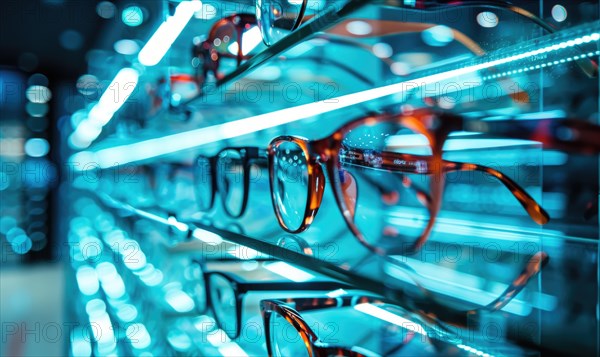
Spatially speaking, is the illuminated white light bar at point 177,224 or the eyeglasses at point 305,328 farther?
the illuminated white light bar at point 177,224

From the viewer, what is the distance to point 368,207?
1.45 ft

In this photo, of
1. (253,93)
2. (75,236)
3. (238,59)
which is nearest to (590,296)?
(238,59)

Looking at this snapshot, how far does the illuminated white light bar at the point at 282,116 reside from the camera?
0.27 metres

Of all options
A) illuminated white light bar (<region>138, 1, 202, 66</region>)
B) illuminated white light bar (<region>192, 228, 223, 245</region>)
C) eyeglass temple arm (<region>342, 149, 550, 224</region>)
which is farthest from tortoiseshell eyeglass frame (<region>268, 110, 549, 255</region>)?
illuminated white light bar (<region>138, 1, 202, 66</region>)

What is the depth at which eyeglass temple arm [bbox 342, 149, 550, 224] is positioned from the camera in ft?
0.89

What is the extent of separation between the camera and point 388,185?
1.43ft

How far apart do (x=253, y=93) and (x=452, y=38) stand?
0.41 meters

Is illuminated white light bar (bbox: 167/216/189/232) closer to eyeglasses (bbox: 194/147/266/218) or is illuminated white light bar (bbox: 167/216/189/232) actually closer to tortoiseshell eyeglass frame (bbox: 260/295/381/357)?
eyeglasses (bbox: 194/147/266/218)

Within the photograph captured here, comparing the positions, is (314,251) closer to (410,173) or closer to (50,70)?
(410,173)

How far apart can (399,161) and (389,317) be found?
3.9 inches

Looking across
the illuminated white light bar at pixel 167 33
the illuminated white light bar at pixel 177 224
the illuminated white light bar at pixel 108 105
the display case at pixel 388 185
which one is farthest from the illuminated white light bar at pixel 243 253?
the illuminated white light bar at pixel 108 105

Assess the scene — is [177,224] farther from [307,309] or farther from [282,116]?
[307,309]

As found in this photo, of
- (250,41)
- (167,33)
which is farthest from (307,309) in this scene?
(167,33)

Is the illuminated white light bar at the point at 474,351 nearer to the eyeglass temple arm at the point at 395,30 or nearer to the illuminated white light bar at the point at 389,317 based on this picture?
the illuminated white light bar at the point at 389,317
